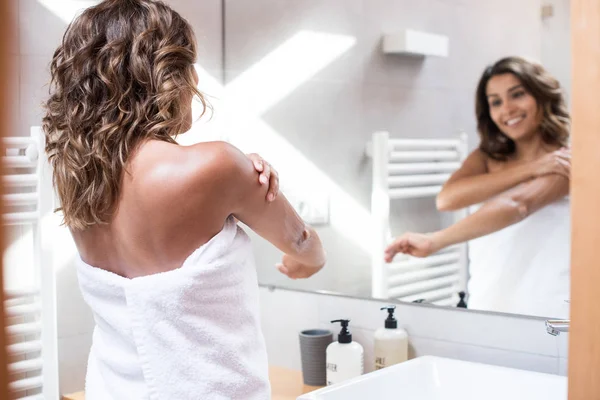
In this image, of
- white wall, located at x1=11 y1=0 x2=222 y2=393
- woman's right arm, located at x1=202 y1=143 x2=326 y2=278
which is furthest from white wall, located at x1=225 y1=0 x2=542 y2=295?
woman's right arm, located at x1=202 y1=143 x2=326 y2=278

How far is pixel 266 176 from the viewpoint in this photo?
132 cm

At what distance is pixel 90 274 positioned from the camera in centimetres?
134

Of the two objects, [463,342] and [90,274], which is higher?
[90,274]

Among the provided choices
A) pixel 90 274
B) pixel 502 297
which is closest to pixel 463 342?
pixel 502 297

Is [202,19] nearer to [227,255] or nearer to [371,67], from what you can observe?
[371,67]

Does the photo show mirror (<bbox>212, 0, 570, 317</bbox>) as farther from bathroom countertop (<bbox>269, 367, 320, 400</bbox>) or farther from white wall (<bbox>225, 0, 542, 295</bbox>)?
bathroom countertop (<bbox>269, 367, 320, 400</bbox>)

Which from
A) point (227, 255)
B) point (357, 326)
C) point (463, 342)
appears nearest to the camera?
point (227, 255)

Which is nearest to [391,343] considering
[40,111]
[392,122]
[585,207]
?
[392,122]

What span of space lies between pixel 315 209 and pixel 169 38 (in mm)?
1003

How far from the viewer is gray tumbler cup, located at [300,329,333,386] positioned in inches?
75.1

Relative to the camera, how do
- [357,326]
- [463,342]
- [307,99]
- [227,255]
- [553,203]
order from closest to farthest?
[227,255] → [553,203] → [463,342] → [357,326] → [307,99]

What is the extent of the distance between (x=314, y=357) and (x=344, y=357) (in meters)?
0.11

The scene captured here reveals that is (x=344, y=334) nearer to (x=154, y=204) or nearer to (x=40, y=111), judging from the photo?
(x=154, y=204)

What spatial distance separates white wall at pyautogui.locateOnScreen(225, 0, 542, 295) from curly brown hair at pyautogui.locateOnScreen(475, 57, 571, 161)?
0.02 m
